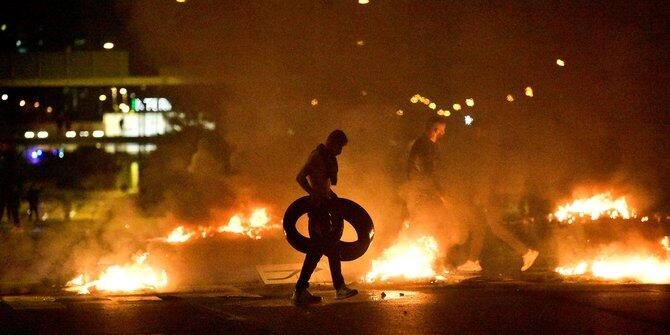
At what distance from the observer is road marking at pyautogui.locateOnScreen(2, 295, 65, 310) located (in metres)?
7.46

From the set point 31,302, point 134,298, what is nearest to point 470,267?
point 134,298

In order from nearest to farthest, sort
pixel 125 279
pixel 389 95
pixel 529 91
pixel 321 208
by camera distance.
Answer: pixel 321 208, pixel 125 279, pixel 529 91, pixel 389 95

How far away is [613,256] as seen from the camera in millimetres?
9883

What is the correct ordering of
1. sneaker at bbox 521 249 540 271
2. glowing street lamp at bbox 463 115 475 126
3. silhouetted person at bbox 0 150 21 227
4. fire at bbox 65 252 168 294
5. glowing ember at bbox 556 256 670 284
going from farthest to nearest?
silhouetted person at bbox 0 150 21 227, glowing street lamp at bbox 463 115 475 126, sneaker at bbox 521 249 540 271, glowing ember at bbox 556 256 670 284, fire at bbox 65 252 168 294

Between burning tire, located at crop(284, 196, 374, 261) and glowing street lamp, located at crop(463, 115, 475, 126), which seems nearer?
burning tire, located at crop(284, 196, 374, 261)

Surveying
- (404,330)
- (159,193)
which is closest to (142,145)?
(159,193)

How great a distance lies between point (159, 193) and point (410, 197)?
7727mm

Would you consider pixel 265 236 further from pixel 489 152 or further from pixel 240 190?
pixel 489 152

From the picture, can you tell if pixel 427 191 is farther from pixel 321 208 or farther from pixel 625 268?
pixel 321 208

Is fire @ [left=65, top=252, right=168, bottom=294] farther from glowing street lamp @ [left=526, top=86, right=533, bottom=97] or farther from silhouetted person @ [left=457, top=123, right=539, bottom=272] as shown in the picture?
glowing street lamp @ [left=526, top=86, right=533, bottom=97]

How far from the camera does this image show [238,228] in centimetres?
1256

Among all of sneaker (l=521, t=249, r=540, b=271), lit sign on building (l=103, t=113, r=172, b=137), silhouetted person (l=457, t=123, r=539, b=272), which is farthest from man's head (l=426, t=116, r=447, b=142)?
lit sign on building (l=103, t=113, r=172, b=137)

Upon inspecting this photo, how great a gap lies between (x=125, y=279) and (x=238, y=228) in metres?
3.32

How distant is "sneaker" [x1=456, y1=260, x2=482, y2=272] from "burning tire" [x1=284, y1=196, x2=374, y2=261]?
231 centimetres
